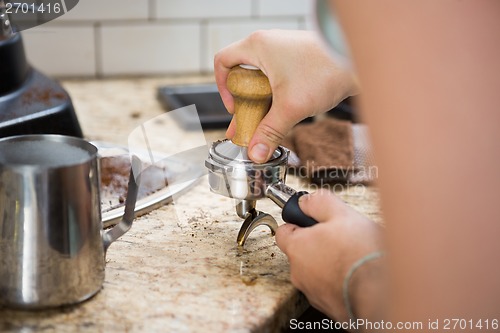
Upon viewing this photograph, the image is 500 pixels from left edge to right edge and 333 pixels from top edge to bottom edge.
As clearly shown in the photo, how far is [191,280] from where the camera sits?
71 cm

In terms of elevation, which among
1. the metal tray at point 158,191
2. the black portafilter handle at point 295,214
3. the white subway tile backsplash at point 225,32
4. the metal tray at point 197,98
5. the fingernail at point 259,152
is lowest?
the metal tray at point 197,98

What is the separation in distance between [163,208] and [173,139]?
28 centimetres

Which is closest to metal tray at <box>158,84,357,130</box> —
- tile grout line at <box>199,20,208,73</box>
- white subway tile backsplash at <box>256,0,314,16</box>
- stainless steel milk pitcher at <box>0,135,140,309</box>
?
tile grout line at <box>199,20,208,73</box>

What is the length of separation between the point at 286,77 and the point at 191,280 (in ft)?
0.78

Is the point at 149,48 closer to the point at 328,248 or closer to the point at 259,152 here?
the point at 259,152

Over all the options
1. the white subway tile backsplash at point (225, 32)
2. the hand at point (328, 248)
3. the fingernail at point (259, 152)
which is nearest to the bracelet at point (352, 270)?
the hand at point (328, 248)

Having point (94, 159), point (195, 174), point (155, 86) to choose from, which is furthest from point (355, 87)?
point (155, 86)

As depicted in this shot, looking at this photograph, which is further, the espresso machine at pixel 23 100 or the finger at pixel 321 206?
the espresso machine at pixel 23 100

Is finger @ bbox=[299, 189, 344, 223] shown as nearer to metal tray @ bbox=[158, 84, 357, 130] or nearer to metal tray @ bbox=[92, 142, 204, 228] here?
metal tray @ bbox=[92, 142, 204, 228]

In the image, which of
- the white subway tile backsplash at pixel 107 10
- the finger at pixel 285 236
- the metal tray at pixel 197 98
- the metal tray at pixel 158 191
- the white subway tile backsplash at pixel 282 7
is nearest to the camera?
the finger at pixel 285 236

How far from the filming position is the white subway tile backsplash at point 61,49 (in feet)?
4.85

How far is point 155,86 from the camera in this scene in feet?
4.93

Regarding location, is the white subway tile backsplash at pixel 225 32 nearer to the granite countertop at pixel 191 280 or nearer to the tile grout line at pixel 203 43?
the tile grout line at pixel 203 43

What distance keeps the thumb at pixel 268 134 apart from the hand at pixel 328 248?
0.07 m
